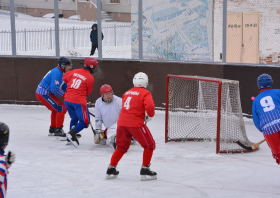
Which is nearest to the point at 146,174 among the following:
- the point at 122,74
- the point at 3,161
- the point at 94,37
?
the point at 3,161

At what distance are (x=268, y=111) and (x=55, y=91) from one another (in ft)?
13.9

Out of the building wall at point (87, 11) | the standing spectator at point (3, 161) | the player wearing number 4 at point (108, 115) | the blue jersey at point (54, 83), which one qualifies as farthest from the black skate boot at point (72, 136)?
the building wall at point (87, 11)

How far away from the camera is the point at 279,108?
15.9 ft

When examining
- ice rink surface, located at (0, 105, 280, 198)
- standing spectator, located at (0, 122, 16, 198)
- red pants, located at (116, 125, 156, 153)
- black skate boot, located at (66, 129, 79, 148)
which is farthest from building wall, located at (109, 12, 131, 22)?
standing spectator, located at (0, 122, 16, 198)

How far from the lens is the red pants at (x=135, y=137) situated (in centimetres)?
521

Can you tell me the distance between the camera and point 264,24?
9609 mm

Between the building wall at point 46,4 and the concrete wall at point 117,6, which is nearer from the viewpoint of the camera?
the concrete wall at point 117,6

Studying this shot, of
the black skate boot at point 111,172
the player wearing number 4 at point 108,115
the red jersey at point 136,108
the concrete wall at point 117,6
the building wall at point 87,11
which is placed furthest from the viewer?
the building wall at point 87,11

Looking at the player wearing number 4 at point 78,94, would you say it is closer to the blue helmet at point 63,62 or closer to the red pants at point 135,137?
the blue helmet at point 63,62

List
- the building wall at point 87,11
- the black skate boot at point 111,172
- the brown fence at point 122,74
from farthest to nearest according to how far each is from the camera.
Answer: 1. the building wall at point 87,11
2. the brown fence at point 122,74
3. the black skate boot at point 111,172

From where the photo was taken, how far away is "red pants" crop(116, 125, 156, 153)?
5215mm

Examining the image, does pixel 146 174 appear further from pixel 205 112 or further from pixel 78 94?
pixel 205 112

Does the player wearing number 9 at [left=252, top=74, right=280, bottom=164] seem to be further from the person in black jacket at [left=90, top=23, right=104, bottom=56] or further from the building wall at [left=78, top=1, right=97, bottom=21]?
the building wall at [left=78, top=1, right=97, bottom=21]

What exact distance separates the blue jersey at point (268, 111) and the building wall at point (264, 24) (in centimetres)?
428
